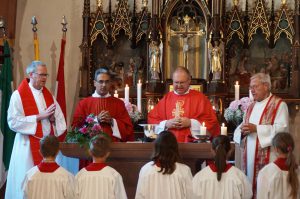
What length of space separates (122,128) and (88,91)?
2.62m

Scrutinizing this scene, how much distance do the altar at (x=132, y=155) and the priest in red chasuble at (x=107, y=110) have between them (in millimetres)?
729

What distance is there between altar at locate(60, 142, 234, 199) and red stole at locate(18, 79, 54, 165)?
117cm

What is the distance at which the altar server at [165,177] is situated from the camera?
5246 millimetres

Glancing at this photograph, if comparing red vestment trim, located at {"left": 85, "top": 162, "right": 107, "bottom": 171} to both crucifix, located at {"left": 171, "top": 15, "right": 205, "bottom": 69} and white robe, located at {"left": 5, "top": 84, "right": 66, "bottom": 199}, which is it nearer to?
white robe, located at {"left": 5, "top": 84, "right": 66, "bottom": 199}

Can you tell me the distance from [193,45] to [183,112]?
2.81m

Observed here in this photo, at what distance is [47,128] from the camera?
24.1ft

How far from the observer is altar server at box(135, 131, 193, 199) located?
5.25m

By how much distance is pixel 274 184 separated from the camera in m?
5.58

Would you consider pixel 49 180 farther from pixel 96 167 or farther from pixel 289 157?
pixel 289 157

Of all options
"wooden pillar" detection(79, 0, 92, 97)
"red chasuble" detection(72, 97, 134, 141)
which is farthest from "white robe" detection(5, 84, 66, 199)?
"wooden pillar" detection(79, 0, 92, 97)

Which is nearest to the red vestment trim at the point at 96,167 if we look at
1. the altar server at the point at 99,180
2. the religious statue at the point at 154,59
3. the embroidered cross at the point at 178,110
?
the altar server at the point at 99,180

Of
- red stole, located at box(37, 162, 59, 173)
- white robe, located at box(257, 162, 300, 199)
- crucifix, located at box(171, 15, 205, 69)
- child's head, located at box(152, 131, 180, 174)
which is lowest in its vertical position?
white robe, located at box(257, 162, 300, 199)

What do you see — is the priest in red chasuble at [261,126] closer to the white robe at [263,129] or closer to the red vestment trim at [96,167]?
the white robe at [263,129]

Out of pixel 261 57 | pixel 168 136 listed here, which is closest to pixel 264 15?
pixel 261 57
